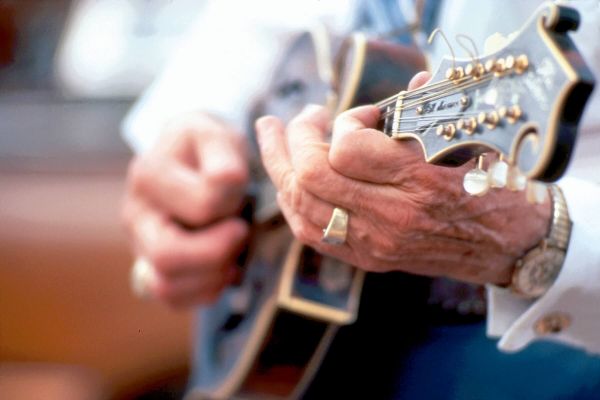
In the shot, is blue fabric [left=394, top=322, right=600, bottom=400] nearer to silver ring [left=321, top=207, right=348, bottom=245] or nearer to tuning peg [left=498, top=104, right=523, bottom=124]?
silver ring [left=321, top=207, right=348, bottom=245]

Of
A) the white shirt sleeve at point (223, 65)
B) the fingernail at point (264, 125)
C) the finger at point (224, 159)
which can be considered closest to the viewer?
the fingernail at point (264, 125)

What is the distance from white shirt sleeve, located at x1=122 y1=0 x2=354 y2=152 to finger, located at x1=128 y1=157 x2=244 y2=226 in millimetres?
88

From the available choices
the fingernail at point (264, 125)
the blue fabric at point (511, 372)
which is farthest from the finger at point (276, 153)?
the blue fabric at point (511, 372)

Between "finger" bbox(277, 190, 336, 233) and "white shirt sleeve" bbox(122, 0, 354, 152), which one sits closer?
"finger" bbox(277, 190, 336, 233)

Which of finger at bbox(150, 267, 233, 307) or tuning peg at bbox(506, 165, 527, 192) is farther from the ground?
tuning peg at bbox(506, 165, 527, 192)

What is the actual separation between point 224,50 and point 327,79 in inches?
12.7

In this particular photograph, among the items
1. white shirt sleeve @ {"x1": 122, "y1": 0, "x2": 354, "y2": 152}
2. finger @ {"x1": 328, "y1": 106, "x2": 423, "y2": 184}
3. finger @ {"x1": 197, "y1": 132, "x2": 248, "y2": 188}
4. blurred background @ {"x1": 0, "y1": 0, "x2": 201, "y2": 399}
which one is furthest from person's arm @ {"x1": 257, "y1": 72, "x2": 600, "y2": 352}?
blurred background @ {"x1": 0, "y1": 0, "x2": 201, "y2": 399}

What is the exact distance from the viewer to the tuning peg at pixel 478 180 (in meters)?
0.33

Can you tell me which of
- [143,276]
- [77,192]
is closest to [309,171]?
[143,276]

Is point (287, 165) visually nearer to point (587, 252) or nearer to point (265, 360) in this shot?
point (587, 252)

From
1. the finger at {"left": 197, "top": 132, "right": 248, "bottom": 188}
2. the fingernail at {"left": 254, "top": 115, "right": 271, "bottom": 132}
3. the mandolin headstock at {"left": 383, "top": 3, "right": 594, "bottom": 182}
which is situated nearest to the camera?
the mandolin headstock at {"left": 383, "top": 3, "right": 594, "bottom": 182}

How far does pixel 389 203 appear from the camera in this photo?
0.40 meters

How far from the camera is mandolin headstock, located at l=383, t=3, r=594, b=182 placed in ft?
0.86

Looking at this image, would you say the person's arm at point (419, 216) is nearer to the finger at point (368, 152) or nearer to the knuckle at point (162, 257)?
the finger at point (368, 152)
